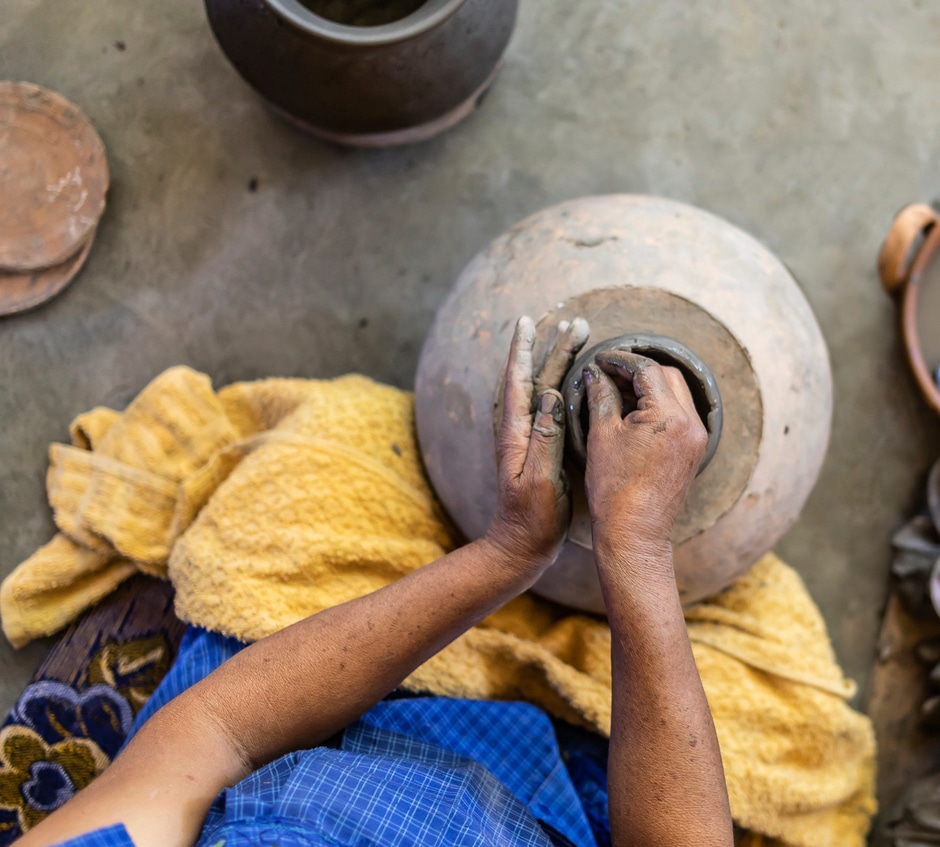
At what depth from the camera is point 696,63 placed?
6.39 ft

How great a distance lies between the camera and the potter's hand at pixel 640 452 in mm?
971

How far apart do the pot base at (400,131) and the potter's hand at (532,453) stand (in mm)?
834

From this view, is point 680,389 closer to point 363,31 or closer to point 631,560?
point 631,560

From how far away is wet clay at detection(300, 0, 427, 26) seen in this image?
1.61 m

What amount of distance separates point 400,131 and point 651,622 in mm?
1253

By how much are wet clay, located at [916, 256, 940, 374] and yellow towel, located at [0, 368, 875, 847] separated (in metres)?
0.67

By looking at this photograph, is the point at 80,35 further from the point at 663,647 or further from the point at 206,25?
the point at 663,647

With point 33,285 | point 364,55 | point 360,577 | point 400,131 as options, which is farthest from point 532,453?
point 33,285

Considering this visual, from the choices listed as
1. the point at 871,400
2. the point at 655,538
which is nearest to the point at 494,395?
the point at 655,538

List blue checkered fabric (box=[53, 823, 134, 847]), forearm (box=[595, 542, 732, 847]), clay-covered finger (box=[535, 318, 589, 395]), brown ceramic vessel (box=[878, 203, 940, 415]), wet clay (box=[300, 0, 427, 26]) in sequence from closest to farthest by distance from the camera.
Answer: blue checkered fabric (box=[53, 823, 134, 847]) → forearm (box=[595, 542, 732, 847]) → clay-covered finger (box=[535, 318, 589, 395]) → wet clay (box=[300, 0, 427, 26]) → brown ceramic vessel (box=[878, 203, 940, 415])

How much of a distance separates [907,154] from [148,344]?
6.57 feet

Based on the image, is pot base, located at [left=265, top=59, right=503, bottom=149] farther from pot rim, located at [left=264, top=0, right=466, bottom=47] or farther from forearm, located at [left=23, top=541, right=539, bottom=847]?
forearm, located at [left=23, top=541, right=539, bottom=847]

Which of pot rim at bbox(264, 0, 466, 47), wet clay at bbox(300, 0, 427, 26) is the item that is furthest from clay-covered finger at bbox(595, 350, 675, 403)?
wet clay at bbox(300, 0, 427, 26)

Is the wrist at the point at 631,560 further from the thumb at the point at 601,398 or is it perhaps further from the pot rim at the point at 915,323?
the pot rim at the point at 915,323
